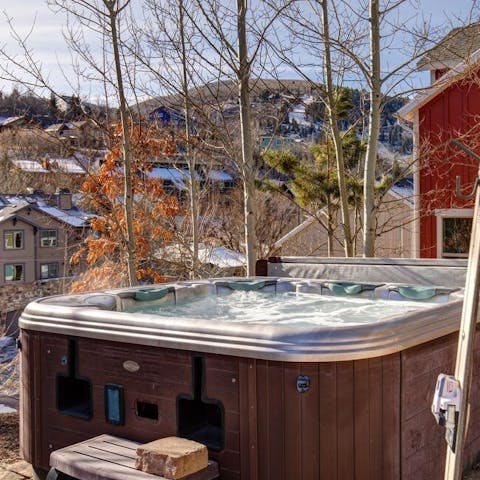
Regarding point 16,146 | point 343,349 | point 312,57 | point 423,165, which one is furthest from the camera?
point 16,146

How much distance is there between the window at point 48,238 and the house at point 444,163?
1985 centimetres

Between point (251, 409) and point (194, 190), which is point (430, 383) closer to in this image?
point (251, 409)

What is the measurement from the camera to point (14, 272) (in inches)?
955

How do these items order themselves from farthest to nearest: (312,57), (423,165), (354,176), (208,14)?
(354,176) < (423,165) < (312,57) < (208,14)

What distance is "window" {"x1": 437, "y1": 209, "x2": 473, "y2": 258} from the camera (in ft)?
25.6

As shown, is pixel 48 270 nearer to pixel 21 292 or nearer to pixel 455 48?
pixel 21 292

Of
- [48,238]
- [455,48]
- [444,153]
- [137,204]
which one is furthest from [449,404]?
[48,238]

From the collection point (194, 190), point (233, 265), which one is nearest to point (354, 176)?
point (194, 190)

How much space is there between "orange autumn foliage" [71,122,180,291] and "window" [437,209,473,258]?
4185 mm

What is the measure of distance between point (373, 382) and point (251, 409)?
487 mm

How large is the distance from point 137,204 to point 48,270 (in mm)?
15343

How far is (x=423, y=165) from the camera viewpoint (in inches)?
303

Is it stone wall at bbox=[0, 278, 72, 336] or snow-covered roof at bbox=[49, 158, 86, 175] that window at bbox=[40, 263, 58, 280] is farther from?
snow-covered roof at bbox=[49, 158, 86, 175]

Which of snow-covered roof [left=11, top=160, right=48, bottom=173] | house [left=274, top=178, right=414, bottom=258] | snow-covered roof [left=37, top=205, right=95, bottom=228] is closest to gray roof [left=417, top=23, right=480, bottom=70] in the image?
house [left=274, top=178, right=414, bottom=258]
